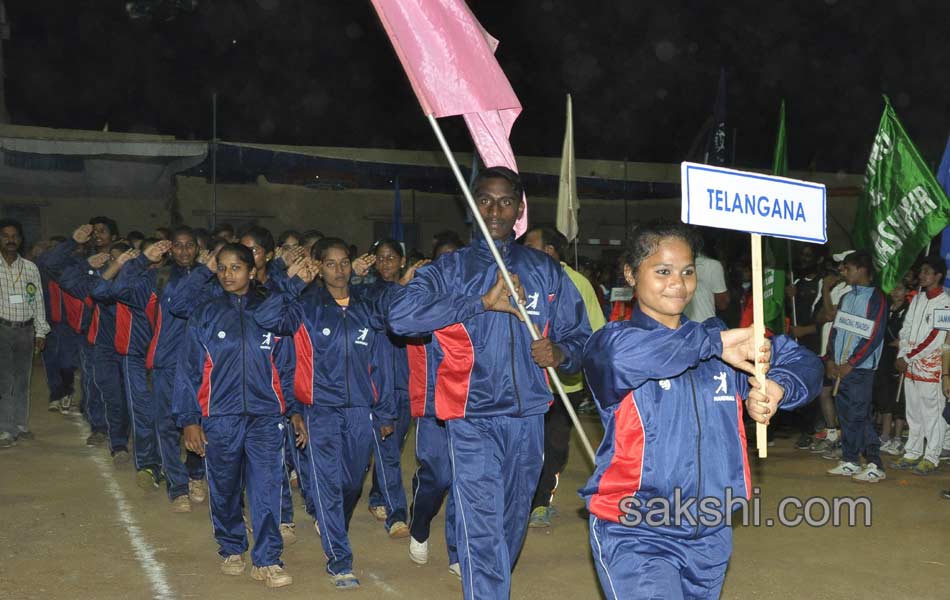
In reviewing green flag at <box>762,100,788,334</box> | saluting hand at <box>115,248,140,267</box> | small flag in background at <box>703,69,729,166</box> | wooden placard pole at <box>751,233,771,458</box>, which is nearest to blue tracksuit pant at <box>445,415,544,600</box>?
wooden placard pole at <box>751,233,771,458</box>

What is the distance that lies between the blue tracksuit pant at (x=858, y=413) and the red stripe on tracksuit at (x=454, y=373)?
18.5 ft

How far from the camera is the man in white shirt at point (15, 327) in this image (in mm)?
11133

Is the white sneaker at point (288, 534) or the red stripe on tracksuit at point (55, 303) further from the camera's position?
the red stripe on tracksuit at point (55, 303)

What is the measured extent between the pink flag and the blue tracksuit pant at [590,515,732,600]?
8.60 ft

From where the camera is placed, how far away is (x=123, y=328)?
9477 millimetres

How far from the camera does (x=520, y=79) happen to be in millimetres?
47031

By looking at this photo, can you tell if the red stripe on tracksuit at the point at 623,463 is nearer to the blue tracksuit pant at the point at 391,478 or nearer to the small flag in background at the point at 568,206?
the blue tracksuit pant at the point at 391,478

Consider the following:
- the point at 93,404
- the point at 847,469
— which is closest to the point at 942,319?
the point at 847,469

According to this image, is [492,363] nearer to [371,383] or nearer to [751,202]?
[371,383]

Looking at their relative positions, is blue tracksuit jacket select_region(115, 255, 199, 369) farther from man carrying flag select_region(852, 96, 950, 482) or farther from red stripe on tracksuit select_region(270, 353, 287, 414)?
man carrying flag select_region(852, 96, 950, 482)

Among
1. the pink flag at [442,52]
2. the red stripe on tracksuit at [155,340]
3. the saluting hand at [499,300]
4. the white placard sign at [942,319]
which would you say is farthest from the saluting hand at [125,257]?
the white placard sign at [942,319]

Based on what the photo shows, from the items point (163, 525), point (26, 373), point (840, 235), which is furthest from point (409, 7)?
point (840, 235)

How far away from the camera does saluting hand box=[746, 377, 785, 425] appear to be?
3.40 meters

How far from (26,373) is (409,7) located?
779 cm
